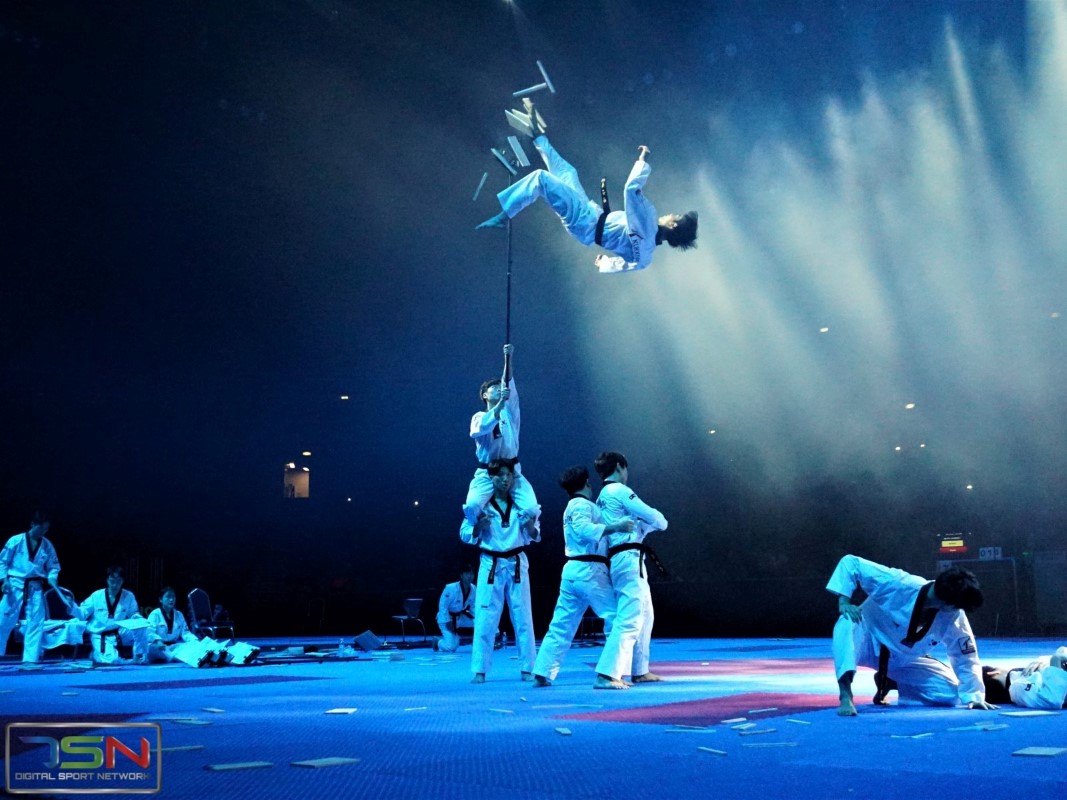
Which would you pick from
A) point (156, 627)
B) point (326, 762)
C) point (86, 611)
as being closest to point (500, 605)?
point (326, 762)

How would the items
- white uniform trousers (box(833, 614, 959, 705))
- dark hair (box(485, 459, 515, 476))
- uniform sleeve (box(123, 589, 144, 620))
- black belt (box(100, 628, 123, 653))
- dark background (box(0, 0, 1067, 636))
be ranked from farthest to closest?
dark background (box(0, 0, 1067, 636))
uniform sleeve (box(123, 589, 144, 620))
black belt (box(100, 628, 123, 653))
dark hair (box(485, 459, 515, 476))
white uniform trousers (box(833, 614, 959, 705))

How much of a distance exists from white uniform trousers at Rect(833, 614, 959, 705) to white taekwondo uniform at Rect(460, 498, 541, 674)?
230 centimetres

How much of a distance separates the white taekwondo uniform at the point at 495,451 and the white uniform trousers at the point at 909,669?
2.32 m

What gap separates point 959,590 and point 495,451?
10.0ft

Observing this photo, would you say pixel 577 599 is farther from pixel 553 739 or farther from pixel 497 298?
pixel 497 298

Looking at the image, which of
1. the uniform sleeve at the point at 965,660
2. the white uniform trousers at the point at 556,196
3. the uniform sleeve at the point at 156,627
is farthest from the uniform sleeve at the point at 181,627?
the uniform sleeve at the point at 965,660

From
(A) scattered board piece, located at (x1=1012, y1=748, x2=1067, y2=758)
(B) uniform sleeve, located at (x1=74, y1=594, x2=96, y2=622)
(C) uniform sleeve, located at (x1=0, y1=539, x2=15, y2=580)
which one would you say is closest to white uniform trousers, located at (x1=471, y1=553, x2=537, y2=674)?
(A) scattered board piece, located at (x1=1012, y1=748, x2=1067, y2=758)

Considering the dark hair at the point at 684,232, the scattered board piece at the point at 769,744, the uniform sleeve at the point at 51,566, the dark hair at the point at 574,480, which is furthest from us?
the uniform sleeve at the point at 51,566

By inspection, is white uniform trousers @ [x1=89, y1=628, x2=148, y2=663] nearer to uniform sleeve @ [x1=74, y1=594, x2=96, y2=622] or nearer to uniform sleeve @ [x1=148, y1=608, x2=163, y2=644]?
uniform sleeve @ [x1=148, y1=608, x2=163, y2=644]

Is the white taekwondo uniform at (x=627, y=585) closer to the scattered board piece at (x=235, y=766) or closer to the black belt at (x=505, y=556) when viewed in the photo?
the black belt at (x=505, y=556)

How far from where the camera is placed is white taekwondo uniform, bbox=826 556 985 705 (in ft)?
13.0

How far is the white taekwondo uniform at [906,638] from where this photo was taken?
3.95m

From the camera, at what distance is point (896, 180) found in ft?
38.4

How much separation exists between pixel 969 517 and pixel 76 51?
14.6m
